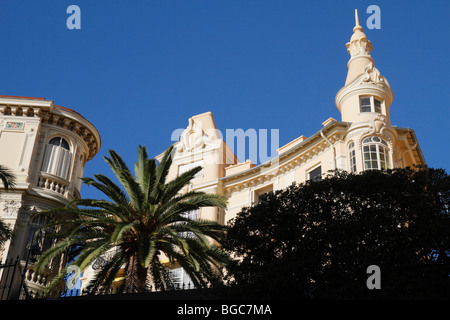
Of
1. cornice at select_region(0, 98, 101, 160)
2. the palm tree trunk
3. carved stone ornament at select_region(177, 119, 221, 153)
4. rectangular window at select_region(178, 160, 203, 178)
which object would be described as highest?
carved stone ornament at select_region(177, 119, 221, 153)

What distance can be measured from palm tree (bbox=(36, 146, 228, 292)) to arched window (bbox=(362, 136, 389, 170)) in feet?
24.5

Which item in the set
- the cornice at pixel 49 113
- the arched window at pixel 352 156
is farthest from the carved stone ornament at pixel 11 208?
the arched window at pixel 352 156

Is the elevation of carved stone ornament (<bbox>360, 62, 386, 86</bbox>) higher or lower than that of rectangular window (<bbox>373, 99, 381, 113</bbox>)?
higher

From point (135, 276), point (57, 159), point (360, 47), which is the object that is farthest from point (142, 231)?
point (360, 47)

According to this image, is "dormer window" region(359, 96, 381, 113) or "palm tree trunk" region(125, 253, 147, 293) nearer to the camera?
"palm tree trunk" region(125, 253, 147, 293)

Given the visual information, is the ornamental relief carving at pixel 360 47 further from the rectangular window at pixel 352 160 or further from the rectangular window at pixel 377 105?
the rectangular window at pixel 352 160

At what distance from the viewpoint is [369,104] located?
29.1 metres

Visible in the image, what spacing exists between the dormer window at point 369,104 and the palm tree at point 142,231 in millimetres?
9688

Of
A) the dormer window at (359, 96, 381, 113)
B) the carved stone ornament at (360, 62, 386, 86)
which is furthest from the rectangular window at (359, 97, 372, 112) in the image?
the carved stone ornament at (360, 62, 386, 86)

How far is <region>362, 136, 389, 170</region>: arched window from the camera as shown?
1048 inches

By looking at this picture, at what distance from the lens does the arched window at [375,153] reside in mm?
26625

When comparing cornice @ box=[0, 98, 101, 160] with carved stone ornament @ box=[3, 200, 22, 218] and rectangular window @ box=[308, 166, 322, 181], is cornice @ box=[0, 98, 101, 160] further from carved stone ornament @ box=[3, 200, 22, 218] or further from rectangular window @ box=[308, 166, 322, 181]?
rectangular window @ box=[308, 166, 322, 181]

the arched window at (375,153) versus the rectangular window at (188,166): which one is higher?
the rectangular window at (188,166)
